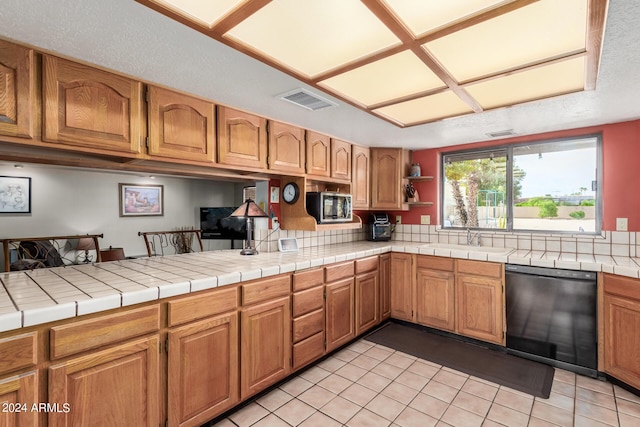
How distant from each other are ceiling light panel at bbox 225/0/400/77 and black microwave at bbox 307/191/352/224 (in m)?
1.44

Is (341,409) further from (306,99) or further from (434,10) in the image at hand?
(434,10)

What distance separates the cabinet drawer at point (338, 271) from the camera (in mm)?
2610

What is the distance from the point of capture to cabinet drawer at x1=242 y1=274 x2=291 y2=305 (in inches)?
77.7

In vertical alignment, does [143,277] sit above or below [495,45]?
below

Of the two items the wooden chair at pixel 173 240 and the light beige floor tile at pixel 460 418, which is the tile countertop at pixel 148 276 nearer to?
the light beige floor tile at pixel 460 418

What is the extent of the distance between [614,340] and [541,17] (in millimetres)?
2402

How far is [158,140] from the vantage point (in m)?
1.88

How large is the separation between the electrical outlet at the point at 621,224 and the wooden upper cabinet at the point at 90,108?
3913 mm

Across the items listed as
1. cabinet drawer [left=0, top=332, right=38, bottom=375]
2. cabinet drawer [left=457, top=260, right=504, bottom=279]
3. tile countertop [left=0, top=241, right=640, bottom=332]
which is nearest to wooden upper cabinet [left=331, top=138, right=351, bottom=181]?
tile countertop [left=0, top=241, right=640, bottom=332]

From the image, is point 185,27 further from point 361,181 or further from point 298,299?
point 361,181

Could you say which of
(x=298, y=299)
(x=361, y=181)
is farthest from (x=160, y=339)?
(x=361, y=181)

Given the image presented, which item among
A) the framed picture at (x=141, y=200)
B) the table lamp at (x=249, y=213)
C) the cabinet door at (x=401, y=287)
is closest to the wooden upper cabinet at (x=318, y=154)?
the table lamp at (x=249, y=213)

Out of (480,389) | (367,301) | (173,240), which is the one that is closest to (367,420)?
(480,389)

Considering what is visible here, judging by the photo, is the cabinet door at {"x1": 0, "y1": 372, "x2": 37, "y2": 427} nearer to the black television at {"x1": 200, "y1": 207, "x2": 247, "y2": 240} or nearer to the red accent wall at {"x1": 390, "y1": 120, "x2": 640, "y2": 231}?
the black television at {"x1": 200, "y1": 207, "x2": 247, "y2": 240}
